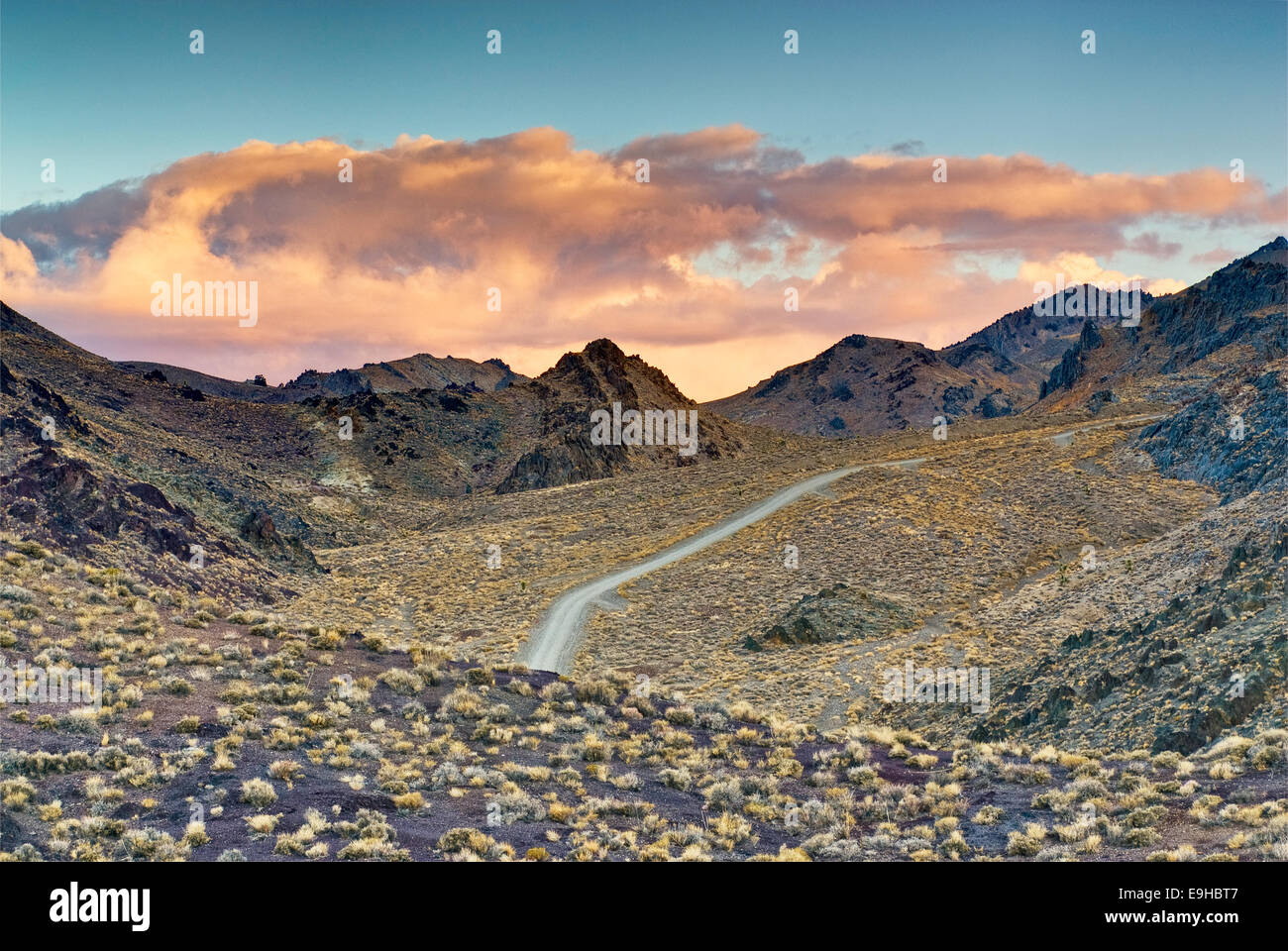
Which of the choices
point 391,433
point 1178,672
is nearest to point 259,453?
point 391,433

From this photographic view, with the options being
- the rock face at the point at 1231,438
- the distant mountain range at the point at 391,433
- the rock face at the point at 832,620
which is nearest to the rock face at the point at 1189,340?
the distant mountain range at the point at 391,433

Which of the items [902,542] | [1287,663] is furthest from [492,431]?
[1287,663]

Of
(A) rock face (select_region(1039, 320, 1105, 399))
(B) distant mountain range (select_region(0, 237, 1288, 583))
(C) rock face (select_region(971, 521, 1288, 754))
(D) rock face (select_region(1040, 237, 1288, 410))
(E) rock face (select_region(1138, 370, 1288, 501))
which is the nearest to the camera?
(C) rock face (select_region(971, 521, 1288, 754))

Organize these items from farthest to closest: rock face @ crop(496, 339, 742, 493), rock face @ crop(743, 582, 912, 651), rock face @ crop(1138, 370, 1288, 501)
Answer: rock face @ crop(496, 339, 742, 493) → rock face @ crop(1138, 370, 1288, 501) → rock face @ crop(743, 582, 912, 651)

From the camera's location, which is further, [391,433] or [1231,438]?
[391,433]

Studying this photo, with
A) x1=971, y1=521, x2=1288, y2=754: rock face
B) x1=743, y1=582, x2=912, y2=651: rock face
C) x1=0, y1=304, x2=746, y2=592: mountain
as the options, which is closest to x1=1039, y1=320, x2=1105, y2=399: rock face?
x1=0, y1=304, x2=746, y2=592: mountain

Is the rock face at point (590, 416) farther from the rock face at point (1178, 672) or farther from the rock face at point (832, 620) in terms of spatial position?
the rock face at point (1178, 672)

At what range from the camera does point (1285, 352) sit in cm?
8031

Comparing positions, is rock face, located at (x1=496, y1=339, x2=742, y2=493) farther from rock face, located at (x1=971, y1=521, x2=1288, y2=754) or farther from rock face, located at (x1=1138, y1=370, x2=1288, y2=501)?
rock face, located at (x1=971, y1=521, x2=1288, y2=754)

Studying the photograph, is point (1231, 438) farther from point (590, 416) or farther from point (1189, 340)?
point (1189, 340)

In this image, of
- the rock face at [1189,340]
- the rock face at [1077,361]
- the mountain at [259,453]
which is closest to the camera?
the mountain at [259,453]

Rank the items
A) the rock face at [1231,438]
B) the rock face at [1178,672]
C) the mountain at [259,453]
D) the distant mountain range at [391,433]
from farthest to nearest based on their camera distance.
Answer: the rock face at [1231,438], the distant mountain range at [391,433], the mountain at [259,453], the rock face at [1178,672]

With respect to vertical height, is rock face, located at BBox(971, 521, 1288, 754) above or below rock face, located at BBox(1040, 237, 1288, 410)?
below
